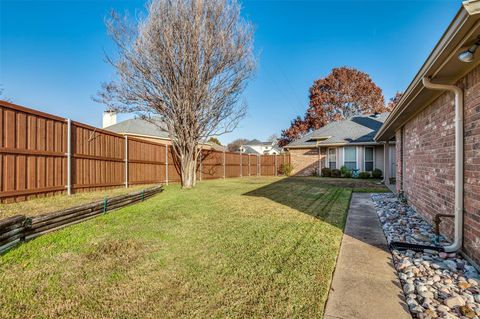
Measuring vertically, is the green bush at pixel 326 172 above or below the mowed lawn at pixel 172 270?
above

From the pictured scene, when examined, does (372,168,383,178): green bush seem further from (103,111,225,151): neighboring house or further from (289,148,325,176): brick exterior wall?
(103,111,225,151): neighboring house

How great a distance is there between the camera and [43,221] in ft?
13.1

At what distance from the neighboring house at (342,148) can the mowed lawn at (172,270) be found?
1470cm

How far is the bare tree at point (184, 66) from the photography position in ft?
33.5

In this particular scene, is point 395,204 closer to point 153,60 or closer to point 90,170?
point 90,170

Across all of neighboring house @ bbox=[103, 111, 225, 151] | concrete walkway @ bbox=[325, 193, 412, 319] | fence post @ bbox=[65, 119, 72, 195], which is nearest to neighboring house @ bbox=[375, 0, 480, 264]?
concrete walkway @ bbox=[325, 193, 412, 319]

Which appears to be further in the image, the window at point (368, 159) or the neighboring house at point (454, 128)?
the window at point (368, 159)

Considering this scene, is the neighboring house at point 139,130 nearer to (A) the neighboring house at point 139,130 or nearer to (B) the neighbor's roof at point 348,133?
(A) the neighboring house at point 139,130

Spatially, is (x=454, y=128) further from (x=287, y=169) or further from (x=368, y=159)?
(x=287, y=169)

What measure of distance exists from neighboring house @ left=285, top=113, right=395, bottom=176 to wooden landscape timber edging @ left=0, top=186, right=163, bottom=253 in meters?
15.8

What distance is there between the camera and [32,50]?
11336 millimetres

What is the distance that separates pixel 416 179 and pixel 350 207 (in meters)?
1.69

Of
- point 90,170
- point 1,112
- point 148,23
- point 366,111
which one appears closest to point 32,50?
point 148,23

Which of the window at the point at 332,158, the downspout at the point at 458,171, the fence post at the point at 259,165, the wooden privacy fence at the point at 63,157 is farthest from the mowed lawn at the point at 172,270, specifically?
the fence post at the point at 259,165
